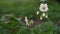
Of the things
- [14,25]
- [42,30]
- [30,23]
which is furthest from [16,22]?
[30,23]

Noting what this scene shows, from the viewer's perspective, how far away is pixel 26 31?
256 centimetres

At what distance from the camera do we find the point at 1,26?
8.36 feet

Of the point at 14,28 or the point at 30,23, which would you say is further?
the point at 30,23

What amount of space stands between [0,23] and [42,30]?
38 centimetres

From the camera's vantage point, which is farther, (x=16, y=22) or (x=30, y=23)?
(x=30, y=23)

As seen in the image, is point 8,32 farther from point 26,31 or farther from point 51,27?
point 51,27

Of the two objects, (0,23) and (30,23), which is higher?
(0,23)

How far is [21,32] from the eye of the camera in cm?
253

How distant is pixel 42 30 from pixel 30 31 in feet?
0.35

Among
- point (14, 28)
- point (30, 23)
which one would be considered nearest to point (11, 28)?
point (14, 28)

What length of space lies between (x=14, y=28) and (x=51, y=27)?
0.34 meters

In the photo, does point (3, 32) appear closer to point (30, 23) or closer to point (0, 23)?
point (0, 23)

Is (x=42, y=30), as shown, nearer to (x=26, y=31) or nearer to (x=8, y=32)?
(x=26, y=31)

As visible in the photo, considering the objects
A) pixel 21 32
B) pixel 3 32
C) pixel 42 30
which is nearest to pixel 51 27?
pixel 42 30
